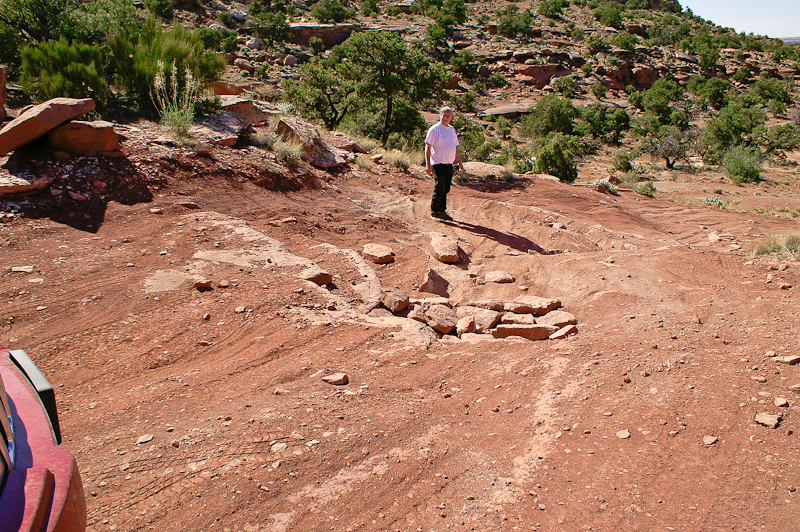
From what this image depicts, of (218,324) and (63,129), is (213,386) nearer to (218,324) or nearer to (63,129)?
(218,324)

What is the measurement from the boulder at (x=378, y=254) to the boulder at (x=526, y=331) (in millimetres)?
1932

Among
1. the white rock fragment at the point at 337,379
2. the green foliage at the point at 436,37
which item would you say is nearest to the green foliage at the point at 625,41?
the green foliage at the point at 436,37

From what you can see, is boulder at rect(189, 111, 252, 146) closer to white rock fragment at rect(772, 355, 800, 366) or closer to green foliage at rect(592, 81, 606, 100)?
white rock fragment at rect(772, 355, 800, 366)

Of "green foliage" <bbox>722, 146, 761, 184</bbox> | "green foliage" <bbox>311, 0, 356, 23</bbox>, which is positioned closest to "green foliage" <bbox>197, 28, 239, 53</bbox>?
"green foliage" <bbox>311, 0, 356, 23</bbox>

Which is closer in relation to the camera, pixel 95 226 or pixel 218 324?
pixel 218 324

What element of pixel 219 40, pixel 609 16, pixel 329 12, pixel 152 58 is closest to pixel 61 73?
pixel 152 58

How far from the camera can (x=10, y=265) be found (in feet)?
13.7

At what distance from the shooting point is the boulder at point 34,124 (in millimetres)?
5301

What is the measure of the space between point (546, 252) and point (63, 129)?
6489 mm

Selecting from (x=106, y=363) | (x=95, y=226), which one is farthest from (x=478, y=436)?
(x=95, y=226)

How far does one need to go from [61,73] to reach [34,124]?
250 centimetres

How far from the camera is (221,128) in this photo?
7973 mm

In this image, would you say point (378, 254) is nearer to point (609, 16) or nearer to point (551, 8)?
point (551, 8)

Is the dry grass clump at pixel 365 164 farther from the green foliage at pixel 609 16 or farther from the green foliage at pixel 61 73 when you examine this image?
the green foliage at pixel 609 16
